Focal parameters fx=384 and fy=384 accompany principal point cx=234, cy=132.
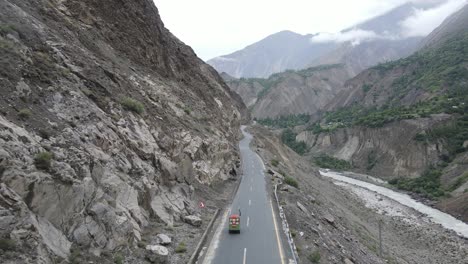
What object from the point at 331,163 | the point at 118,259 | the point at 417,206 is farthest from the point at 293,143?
the point at 118,259

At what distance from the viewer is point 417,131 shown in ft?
272

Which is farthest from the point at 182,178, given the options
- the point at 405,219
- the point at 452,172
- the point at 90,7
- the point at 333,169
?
the point at 333,169

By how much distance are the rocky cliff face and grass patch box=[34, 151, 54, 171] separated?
34 millimetres

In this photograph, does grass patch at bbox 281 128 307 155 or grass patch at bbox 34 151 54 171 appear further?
grass patch at bbox 281 128 307 155

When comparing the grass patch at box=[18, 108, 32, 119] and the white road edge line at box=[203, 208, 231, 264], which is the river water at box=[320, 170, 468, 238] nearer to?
the white road edge line at box=[203, 208, 231, 264]

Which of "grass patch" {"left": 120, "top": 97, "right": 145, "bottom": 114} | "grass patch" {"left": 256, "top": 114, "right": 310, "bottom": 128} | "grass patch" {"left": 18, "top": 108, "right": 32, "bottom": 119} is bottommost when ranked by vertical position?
"grass patch" {"left": 256, "top": 114, "right": 310, "bottom": 128}

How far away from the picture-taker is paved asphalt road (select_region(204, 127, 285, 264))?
18141 millimetres

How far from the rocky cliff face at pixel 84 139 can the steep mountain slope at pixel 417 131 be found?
4172cm

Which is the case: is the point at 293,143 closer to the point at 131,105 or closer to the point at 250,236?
the point at 250,236

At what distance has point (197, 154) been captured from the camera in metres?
30.1

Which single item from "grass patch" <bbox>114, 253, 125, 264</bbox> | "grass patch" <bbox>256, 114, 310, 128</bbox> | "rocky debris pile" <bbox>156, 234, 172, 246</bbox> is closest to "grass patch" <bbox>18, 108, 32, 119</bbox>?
"grass patch" <bbox>114, 253, 125, 264</bbox>

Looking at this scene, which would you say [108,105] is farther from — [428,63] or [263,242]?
[428,63]

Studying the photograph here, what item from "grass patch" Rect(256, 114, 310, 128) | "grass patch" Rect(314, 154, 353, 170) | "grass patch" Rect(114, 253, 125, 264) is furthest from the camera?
"grass patch" Rect(256, 114, 310, 128)

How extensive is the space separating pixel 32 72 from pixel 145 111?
854 cm
